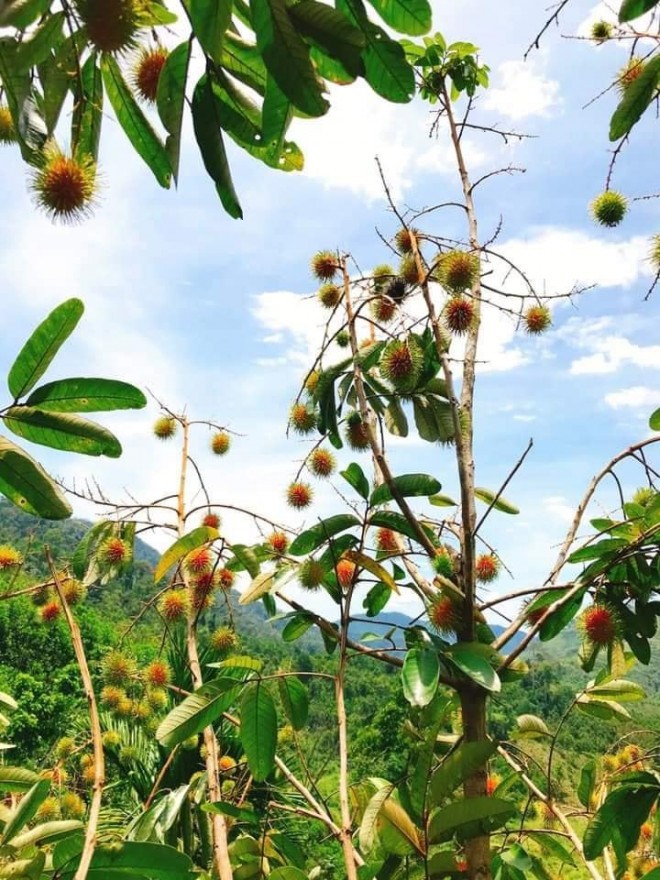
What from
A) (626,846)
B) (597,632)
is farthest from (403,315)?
(626,846)

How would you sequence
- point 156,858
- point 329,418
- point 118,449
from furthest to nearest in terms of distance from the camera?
point 329,418 → point 118,449 → point 156,858

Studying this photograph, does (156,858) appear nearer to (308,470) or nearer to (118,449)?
(118,449)

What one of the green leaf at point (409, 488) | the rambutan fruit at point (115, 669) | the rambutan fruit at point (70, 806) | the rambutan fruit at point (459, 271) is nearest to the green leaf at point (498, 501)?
the green leaf at point (409, 488)

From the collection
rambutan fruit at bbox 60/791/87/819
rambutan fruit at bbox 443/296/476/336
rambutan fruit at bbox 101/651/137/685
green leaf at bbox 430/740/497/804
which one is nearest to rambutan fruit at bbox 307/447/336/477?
rambutan fruit at bbox 443/296/476/336

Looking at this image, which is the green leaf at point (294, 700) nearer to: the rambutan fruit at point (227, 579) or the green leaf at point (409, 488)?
the green leaf at point (409, 488)

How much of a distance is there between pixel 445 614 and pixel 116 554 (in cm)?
95

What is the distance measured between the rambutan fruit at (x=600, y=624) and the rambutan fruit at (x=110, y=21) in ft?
4.11

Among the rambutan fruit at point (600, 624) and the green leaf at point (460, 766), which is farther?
the rambutan fruit at point (600, 624)

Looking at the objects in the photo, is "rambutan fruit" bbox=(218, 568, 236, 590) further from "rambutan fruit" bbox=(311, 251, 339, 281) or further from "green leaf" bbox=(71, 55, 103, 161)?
"green leaf" bbox=(71, 55, 103, 161)

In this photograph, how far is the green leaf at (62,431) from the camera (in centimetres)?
81

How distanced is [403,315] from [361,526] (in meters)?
0.51

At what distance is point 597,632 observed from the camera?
1.38 metres

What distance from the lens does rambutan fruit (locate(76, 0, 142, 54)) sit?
73 cm

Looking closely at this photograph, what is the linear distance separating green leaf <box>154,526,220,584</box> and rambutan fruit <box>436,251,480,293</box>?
832 millimetres
